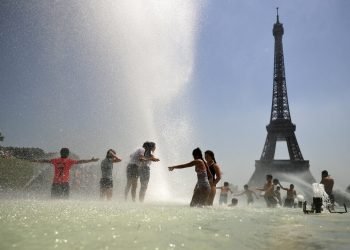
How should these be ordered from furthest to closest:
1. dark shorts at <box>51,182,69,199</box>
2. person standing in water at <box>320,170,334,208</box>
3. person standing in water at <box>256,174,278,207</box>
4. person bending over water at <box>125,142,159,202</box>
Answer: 1. person standing in water at <box>256,174,278,207</box>
2. person standing in water at <box>320,170,334,208</box>
3. person bending over water at <box>125,142,159,202</box>
4. dark shorts at <box>51,182,69,199</box>

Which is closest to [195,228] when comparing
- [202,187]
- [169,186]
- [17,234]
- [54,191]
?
[17,234]

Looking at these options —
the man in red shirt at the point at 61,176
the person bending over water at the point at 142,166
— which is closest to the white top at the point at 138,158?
the person bending over water at the point at 142,166

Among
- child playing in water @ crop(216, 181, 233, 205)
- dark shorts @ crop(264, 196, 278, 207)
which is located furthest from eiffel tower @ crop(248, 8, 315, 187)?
dark shorts @ crop(264, 196, 278, 207)

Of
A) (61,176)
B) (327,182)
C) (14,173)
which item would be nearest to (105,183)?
(61,176)

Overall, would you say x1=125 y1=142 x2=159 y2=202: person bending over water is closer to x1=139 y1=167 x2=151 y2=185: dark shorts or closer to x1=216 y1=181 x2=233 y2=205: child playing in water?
x1=139 y1=167 x2=151 y2=185: dark shorts

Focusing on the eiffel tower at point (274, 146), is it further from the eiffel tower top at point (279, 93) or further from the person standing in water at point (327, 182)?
the person standing in water at point (327, 182)

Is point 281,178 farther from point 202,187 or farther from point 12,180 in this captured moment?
point 202,187

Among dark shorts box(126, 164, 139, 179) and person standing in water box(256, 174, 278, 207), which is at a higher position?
dark shorts box(126, 164, 139, 179)
